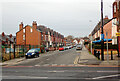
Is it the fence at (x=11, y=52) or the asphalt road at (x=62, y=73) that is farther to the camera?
the fence at (x=11, y=52)

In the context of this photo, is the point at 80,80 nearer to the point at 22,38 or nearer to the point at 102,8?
the point at 102,8

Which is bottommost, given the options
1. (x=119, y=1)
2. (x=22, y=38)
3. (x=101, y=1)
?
(x=22, y=38)

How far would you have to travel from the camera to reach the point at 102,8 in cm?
1897

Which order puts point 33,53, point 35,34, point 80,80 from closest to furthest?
point 80,80, point 33,53, point 35,34

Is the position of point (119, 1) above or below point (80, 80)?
above

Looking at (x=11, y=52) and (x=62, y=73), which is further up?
(x=11, y=52)

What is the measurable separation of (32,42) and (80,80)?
4721cm

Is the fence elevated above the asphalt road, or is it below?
above

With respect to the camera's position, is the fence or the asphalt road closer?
the asphalt road

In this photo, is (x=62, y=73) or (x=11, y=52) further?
(x=11, y=52)

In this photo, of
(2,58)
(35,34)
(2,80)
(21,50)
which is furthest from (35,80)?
(35,34)

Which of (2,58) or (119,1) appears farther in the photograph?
(119,1)

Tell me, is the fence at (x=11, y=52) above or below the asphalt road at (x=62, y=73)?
above

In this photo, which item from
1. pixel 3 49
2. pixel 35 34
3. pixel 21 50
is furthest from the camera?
pixel 35 34
